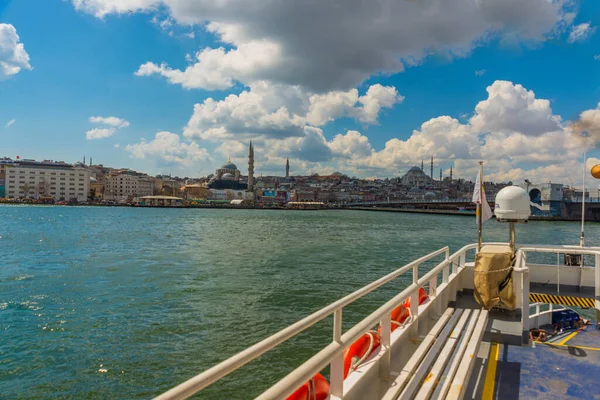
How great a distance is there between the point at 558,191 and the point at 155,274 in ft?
458

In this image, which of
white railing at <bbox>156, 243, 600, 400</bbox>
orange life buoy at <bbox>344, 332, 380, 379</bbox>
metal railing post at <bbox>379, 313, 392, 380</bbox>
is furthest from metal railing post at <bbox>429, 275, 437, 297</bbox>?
metal railing post at <bbox>379, 313, 392, 380</bbox>

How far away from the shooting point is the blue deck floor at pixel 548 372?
4.77 metres

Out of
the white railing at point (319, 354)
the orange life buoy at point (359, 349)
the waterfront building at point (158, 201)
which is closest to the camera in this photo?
the white railing at point (319, 354)

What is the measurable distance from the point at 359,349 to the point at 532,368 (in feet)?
8.13

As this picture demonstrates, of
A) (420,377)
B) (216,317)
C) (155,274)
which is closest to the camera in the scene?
(420,377)

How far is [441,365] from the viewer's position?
4457 millimetres

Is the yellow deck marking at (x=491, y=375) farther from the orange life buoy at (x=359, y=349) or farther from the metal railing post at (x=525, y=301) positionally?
the orange life buoy at (x=359, y=349)

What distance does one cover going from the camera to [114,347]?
397 inches

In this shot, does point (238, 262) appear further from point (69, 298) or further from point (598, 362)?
point (598, 362)

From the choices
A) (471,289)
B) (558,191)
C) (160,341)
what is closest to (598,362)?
(471,289)

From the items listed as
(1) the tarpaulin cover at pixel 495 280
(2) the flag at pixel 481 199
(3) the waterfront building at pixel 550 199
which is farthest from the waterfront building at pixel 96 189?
(1) the tarpaulin cover at pixel 495 280

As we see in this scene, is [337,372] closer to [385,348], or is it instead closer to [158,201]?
[385,348]

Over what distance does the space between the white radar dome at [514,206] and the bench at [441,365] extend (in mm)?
2857

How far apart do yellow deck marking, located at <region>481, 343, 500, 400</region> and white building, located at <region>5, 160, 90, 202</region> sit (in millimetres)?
197780
